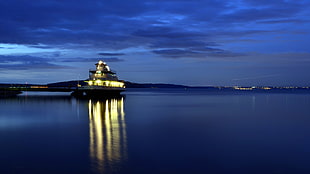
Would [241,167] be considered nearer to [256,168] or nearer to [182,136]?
[256,168]

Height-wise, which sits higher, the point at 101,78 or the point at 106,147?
the point at 101,78

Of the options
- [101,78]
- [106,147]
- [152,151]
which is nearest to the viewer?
[152,151]

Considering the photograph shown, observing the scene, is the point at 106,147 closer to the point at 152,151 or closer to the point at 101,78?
the point at 152,151

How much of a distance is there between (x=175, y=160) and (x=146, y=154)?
1.49 meters

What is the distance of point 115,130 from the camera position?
18.5 meters

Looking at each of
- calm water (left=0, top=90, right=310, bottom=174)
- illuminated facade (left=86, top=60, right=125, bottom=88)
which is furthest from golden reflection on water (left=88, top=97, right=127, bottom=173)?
illuminated facade (left=86, top=60, right=125, bottom=88)

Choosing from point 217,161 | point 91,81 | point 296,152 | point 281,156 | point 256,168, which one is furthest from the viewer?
point 91,81

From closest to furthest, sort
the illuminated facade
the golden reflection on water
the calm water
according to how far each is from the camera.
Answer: the calm water
the golden reflection on water
the illuminated facade

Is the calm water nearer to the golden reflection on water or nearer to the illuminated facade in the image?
the golden reflection on water

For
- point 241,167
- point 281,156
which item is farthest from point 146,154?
point 281,156

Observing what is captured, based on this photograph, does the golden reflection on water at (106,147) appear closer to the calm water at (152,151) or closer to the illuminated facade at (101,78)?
the calm water at (152,151)

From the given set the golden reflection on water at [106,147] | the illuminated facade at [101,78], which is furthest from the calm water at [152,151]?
the illuminated facade at [101,78]

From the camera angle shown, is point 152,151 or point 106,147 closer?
point 152,151

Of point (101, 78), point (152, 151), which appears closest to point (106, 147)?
point (152, 151)
